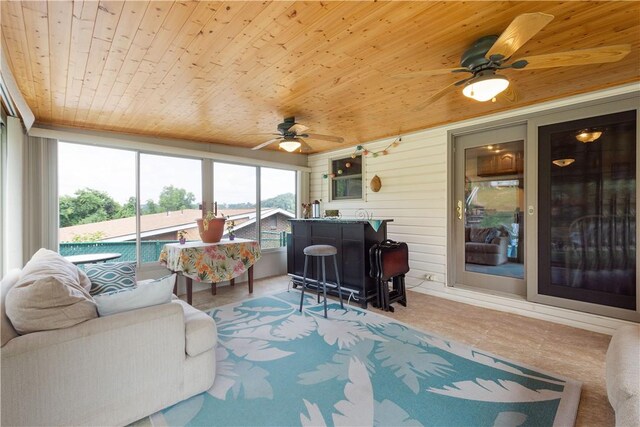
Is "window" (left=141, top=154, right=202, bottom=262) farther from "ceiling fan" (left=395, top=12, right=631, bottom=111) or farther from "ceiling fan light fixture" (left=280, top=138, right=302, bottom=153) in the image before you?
"ceiling fan" (left=395, top=12, right=631, bottom=111)

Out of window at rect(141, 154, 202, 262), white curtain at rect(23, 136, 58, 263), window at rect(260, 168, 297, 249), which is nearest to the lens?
white curtain at rect(23, 136, 58, 263)

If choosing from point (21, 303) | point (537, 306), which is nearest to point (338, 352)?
point (21, 303)

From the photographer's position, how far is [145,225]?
171 inches

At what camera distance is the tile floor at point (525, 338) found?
2.04 meters

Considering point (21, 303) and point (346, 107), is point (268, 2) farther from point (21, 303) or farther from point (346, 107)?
point (21, 303)

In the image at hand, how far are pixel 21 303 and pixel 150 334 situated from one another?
0.63 m

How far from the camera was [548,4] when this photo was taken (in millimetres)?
1710

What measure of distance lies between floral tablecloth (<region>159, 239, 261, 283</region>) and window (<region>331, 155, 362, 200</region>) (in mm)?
2078

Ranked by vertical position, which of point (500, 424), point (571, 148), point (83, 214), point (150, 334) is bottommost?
point (500, 424)

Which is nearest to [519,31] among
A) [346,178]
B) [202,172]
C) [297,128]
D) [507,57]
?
[507,57]

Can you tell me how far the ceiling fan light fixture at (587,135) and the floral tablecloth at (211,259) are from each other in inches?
169

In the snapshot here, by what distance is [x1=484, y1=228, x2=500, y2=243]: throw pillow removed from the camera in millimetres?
3895

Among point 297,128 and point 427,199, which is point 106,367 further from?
point 427,199

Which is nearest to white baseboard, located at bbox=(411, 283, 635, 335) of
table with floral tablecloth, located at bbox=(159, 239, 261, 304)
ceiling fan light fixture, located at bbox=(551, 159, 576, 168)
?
ceiling fan light fixture, located at bbox=(551, 159, 576, 168)
